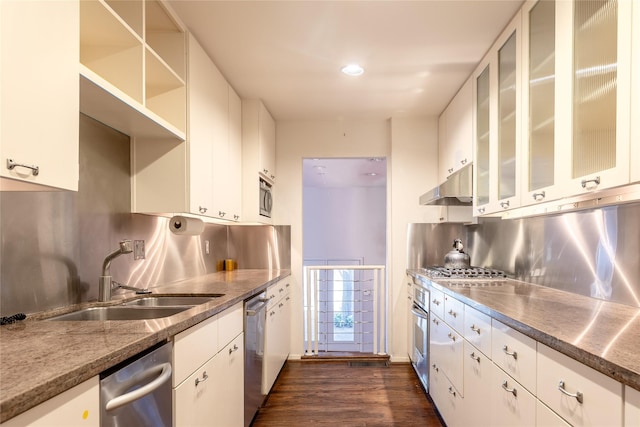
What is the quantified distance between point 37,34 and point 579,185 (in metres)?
1.90

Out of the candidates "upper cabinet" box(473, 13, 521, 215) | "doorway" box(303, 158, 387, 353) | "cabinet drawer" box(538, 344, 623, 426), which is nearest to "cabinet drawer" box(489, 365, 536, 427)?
"cabinet drawer" box(538, 344, 623, 426)

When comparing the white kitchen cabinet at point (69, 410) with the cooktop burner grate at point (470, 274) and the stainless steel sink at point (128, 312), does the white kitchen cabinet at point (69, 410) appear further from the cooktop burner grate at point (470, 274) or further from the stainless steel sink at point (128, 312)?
the cooktop burner grate at point (470, 274)

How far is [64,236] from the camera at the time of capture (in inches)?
61.7

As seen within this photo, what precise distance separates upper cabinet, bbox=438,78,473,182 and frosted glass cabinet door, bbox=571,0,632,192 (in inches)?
47.8

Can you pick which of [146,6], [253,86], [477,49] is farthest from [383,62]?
[146,6]

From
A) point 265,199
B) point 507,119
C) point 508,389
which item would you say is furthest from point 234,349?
point 507,119

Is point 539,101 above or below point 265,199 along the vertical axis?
above

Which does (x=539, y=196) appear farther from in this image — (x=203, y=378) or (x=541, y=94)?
(x=203, y=378)

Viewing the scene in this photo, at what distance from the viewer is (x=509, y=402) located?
1.42m

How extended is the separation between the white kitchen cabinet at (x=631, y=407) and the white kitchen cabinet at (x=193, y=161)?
197 cm

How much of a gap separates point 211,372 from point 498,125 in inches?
82.4

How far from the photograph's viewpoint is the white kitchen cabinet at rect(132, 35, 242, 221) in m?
2.07

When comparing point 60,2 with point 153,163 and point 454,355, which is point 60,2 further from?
point 454,355

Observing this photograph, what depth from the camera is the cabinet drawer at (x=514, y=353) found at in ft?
4.14
